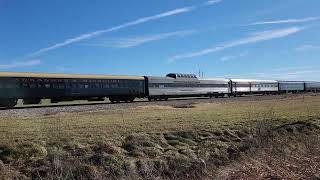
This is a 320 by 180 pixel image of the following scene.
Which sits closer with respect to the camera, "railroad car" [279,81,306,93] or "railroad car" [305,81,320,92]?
"railroad car" [279,81,306,93]

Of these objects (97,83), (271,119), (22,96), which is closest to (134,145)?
(271,119)

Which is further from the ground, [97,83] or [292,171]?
[97,83]

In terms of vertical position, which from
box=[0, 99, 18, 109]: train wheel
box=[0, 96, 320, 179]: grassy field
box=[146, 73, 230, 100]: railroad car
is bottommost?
box=[0, 96, 320, 179]: grassy field

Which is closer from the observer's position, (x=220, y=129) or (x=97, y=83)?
(x=220, y=129)

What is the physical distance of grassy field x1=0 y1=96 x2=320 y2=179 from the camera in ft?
42.1

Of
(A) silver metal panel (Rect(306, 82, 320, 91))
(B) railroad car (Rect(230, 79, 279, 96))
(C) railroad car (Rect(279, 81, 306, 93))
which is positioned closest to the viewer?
(B) railroad car (Rect(230, 79, 279, 96))

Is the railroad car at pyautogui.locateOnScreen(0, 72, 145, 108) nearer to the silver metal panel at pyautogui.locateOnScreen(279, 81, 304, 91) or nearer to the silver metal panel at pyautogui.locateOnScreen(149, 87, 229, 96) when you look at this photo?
the silver metal panel at pyautogui.locateOnScreen(149, 87, 229, 96)

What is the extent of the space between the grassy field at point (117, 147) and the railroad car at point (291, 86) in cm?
6960

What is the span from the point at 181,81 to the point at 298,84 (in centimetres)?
4628

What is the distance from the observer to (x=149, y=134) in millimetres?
16125

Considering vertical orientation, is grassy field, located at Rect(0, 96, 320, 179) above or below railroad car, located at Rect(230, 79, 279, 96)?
below

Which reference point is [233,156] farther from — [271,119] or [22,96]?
[22,96]

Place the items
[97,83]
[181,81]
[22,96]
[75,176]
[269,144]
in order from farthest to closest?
[181,81] → [97,83] → [22,96] → [269,144] → [75,176]

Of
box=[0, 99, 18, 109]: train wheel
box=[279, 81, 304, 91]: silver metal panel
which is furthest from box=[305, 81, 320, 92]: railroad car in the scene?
box=[0, 99, 18, 109]: train wheel
